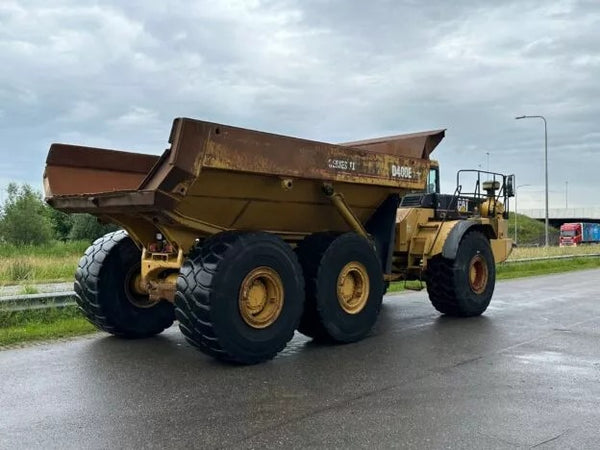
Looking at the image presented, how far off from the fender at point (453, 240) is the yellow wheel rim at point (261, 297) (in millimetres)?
3519

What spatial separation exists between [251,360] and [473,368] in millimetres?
2198

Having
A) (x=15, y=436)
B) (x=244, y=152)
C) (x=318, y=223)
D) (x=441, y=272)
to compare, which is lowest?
(x=15, y=436)

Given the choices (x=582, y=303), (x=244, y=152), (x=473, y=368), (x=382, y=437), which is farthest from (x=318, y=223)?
(x=582, y=303)

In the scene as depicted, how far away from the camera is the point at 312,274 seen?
284 inches

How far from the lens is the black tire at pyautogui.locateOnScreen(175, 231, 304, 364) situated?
6082 mm

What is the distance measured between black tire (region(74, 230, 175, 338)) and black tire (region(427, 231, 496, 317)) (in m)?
4.05

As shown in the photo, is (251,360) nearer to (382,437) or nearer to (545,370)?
(382,437)

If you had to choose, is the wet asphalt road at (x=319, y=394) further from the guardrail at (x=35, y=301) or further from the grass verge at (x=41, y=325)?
the guardrail at (x=35, y=301)

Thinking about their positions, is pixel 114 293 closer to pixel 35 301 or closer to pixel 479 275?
pixel 35 301

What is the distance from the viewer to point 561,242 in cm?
6253

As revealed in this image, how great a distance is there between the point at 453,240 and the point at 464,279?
0.61m

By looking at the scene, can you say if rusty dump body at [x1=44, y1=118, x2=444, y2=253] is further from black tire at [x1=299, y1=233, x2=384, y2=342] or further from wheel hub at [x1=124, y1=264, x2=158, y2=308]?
wheel hub at [x1=124, y1=264, x2=158, y2=308]

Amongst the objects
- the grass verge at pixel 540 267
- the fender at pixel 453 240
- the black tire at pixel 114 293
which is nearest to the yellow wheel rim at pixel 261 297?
the black tire at pixel 114 293

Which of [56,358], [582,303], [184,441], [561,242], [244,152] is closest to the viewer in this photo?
[184,441]
